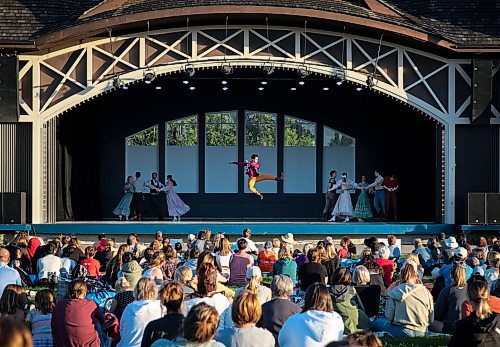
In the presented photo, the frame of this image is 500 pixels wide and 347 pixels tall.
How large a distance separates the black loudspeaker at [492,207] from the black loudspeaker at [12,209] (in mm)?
10587

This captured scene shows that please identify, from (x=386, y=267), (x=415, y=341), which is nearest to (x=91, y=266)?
(x=386, y=267)

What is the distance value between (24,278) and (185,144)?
14871 millimetres

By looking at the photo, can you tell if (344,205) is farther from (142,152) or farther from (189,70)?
(142,152)

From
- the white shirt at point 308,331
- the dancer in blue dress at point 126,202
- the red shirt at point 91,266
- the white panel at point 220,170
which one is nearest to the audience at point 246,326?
the white shirt at point 308,331

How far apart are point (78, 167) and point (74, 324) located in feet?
61.0

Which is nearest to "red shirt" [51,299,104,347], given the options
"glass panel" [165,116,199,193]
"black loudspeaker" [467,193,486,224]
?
"black loudspeaker" [467,193,486,224]

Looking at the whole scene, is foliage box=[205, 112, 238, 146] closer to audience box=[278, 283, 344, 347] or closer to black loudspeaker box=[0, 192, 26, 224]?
black loudspeaker box=[0, 192, 26, 224]

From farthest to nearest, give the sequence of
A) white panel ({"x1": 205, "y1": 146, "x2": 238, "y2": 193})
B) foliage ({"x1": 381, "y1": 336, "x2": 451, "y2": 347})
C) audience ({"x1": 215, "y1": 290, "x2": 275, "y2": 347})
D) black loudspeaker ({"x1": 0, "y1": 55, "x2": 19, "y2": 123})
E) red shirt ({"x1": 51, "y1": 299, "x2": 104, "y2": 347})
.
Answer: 1. white panel ({"x1": 205, "y1": 146, "x2": 238, "y2": 193})
2. black loudspeaker ({"x1": 0, "y1": 55, "x2": 19, "y2": 123})
3. foliage ({"x1": 381, "y1": 336, "x2": 451, "y2": 347})
4. red shirt ({"x1": 51, "y1": 299, "x2": 104, "y2": 347})
5. audience ({"x1": 215, "y1": 290, "x2": 275, "y2": 347})

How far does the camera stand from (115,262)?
13797 millimetres

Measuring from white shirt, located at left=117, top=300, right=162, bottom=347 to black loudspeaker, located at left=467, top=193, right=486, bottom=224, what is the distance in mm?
Answer: 15544

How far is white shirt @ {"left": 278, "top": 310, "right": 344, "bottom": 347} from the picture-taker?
23.7ft

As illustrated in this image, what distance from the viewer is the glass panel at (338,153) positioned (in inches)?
1133

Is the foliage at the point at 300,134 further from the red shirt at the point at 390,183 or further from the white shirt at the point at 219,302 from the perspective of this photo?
the white shirt at the point at 219,302

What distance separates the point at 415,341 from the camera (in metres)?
9.77
